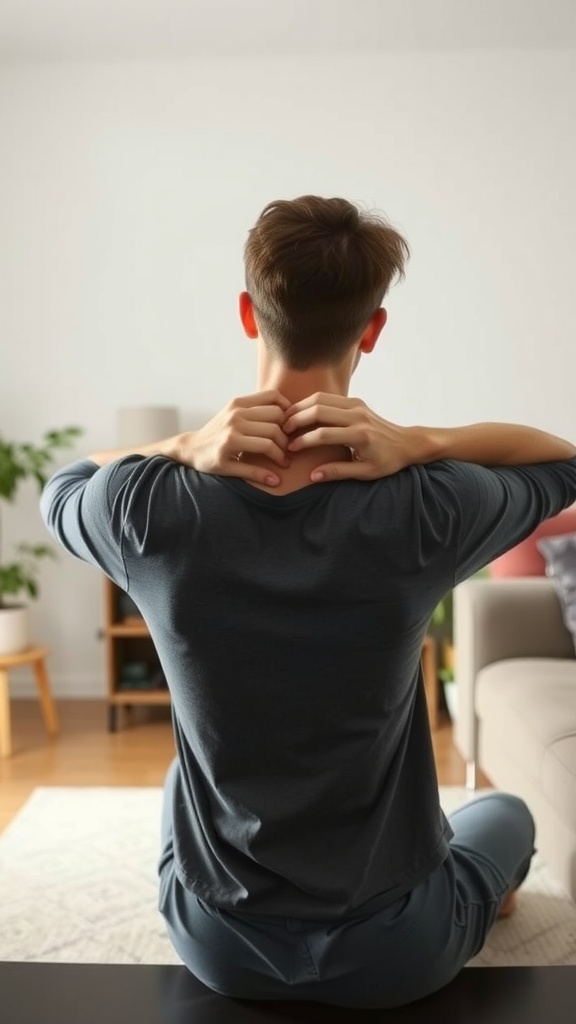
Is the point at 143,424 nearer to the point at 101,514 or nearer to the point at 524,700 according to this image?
the point at 524,700

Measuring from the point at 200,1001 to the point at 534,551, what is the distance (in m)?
2.20

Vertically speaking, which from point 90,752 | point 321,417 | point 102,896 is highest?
point 321,417

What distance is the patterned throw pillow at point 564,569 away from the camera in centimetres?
277

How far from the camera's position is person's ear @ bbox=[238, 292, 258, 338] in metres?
1.19

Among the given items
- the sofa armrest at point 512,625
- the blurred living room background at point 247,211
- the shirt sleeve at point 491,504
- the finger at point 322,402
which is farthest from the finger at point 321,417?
the blurred living room background at point 247,211

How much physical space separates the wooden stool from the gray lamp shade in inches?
32.7

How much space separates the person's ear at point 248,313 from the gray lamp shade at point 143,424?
8.38ft

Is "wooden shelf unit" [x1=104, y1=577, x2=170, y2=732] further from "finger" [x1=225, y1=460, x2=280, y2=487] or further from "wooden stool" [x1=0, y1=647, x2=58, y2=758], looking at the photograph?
"finger" [x1=225, y1=460, x2=280, y2=487]

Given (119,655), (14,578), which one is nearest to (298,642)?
(14,578)

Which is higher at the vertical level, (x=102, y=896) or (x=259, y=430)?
(x=259, y=430)

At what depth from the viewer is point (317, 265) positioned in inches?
43.5

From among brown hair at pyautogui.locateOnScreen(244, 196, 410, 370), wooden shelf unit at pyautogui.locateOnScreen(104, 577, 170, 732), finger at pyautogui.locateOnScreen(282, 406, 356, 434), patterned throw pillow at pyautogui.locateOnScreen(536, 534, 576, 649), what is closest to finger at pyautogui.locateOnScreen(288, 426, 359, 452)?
finger at pyautogui.locateOnScreen(282, 406, 356, 434)

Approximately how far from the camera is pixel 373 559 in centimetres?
105

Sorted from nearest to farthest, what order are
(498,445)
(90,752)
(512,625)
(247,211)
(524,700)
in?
(498,445) < (524,700) < (512,625) < (90,752) < (247,211)
